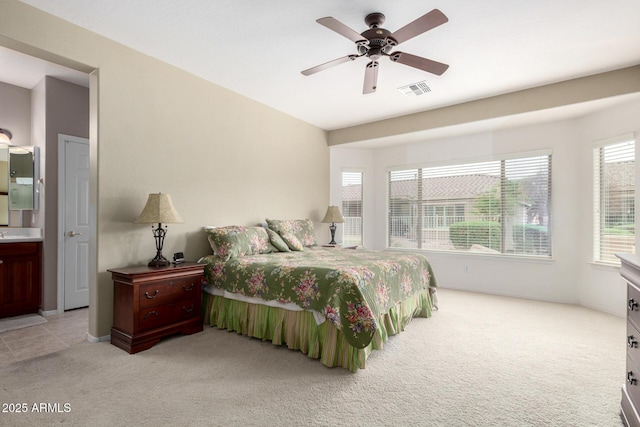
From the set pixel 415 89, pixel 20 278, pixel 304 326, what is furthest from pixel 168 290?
pixel 415 89

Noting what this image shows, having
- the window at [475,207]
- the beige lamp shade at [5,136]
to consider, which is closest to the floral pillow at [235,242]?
the beige lamp shade at [5,136]

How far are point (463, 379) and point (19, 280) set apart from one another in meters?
4.75

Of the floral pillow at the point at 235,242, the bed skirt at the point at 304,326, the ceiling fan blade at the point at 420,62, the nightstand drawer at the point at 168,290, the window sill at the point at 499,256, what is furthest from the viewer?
the window sill at the point at 499,256

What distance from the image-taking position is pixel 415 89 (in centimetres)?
419

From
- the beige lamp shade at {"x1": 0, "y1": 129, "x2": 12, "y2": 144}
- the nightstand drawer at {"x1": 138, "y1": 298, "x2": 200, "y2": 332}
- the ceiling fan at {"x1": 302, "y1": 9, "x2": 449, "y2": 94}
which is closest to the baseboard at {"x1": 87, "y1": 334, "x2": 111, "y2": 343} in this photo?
the nightstand drawer at {"x1": 138, "y1": 298, "x2": 200, "y2": 332}

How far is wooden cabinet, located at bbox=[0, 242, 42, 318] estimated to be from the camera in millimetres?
3719

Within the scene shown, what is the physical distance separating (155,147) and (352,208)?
150 inches

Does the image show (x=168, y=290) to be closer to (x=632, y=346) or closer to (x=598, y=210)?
(x=632, y=346)

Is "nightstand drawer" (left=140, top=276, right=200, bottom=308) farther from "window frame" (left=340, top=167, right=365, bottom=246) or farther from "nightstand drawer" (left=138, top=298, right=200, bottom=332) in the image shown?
"window frame" (left=340, top=167, right=365, bottom=246)

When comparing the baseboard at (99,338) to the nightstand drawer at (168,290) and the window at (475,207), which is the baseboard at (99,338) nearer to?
the nightstand drawer at (168,290)

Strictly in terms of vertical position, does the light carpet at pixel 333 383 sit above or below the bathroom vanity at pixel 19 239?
below

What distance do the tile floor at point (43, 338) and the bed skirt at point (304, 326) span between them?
4.03ft

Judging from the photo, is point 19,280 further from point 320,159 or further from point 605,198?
point 605,198

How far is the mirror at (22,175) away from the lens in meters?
4.11
